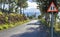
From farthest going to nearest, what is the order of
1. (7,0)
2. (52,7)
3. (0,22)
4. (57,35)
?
(7,0) < (0,22) < (57,35) < (52,7)

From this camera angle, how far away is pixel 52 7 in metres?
11.9

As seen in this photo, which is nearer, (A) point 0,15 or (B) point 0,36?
(B) point 0,36

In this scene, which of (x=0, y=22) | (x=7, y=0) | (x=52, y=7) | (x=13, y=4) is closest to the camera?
(x=52, y=7)

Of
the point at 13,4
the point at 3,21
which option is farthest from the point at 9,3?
the point at 3,21

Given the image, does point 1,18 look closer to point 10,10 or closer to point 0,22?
point 0,22

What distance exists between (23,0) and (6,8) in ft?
31.5

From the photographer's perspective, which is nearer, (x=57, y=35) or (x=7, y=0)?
(x=57, y=35)

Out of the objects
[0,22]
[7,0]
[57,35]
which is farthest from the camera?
[7,0]

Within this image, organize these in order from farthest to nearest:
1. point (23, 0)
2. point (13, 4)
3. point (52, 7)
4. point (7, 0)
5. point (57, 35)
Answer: point (23, 0), point (13, 4), point (7, 0), point (57, 35), point (52, 7)

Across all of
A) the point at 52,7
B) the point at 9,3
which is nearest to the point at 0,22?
the point at 52,7

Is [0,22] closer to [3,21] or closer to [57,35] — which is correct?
[3,21]

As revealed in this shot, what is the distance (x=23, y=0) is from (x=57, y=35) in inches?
2173

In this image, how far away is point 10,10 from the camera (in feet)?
224

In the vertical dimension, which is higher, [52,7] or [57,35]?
[52,7]
